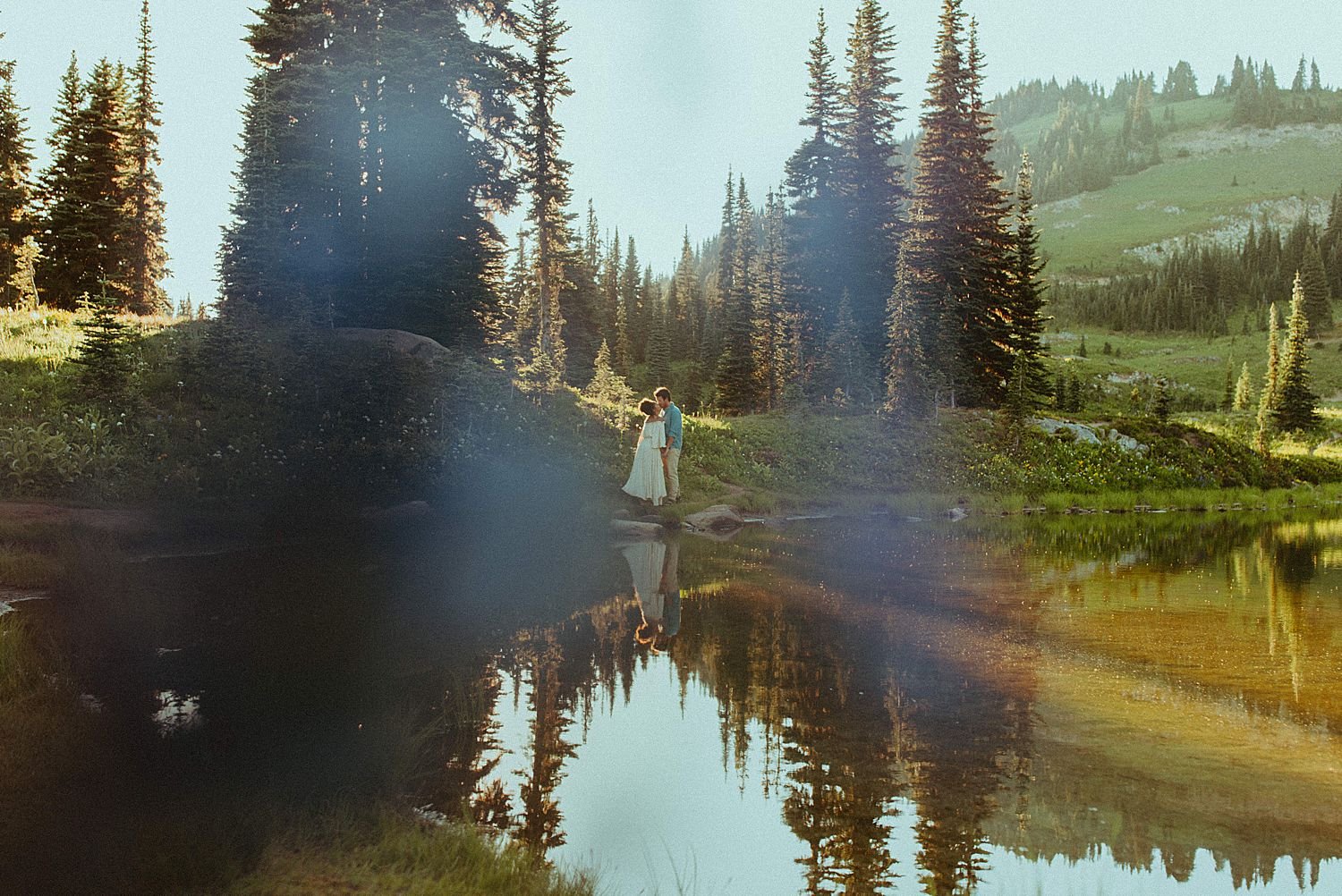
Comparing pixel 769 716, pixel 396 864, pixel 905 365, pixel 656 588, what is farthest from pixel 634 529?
pixel 905 365

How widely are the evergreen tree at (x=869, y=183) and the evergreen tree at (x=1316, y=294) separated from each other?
102 metres

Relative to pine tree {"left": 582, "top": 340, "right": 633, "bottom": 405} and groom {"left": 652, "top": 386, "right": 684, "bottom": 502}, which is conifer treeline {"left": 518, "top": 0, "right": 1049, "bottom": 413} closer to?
pine tree {"left": 582, "top": 340, "right": 633, "bottom": 405}

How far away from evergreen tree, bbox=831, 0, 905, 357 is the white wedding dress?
74.7ft

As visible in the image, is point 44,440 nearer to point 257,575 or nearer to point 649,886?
point 257,575

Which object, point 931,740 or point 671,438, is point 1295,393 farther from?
point 931,740

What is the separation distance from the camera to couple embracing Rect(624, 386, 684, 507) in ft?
66.6

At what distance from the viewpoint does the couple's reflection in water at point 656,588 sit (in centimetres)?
941

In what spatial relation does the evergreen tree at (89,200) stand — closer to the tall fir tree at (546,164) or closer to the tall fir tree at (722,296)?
the tall fir tree at (546,164)

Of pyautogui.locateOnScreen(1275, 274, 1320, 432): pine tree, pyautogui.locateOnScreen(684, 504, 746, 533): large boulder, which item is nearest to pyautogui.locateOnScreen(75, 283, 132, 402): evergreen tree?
pyautogui.locateOnScreen(684, 504, 746, 533): large boulder

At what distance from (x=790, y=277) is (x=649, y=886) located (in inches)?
1648

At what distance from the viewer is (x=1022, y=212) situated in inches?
1740

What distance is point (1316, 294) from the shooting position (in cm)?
11988

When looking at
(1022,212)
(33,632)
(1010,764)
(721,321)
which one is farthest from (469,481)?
(721,321)

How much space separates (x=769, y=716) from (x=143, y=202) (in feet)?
147
